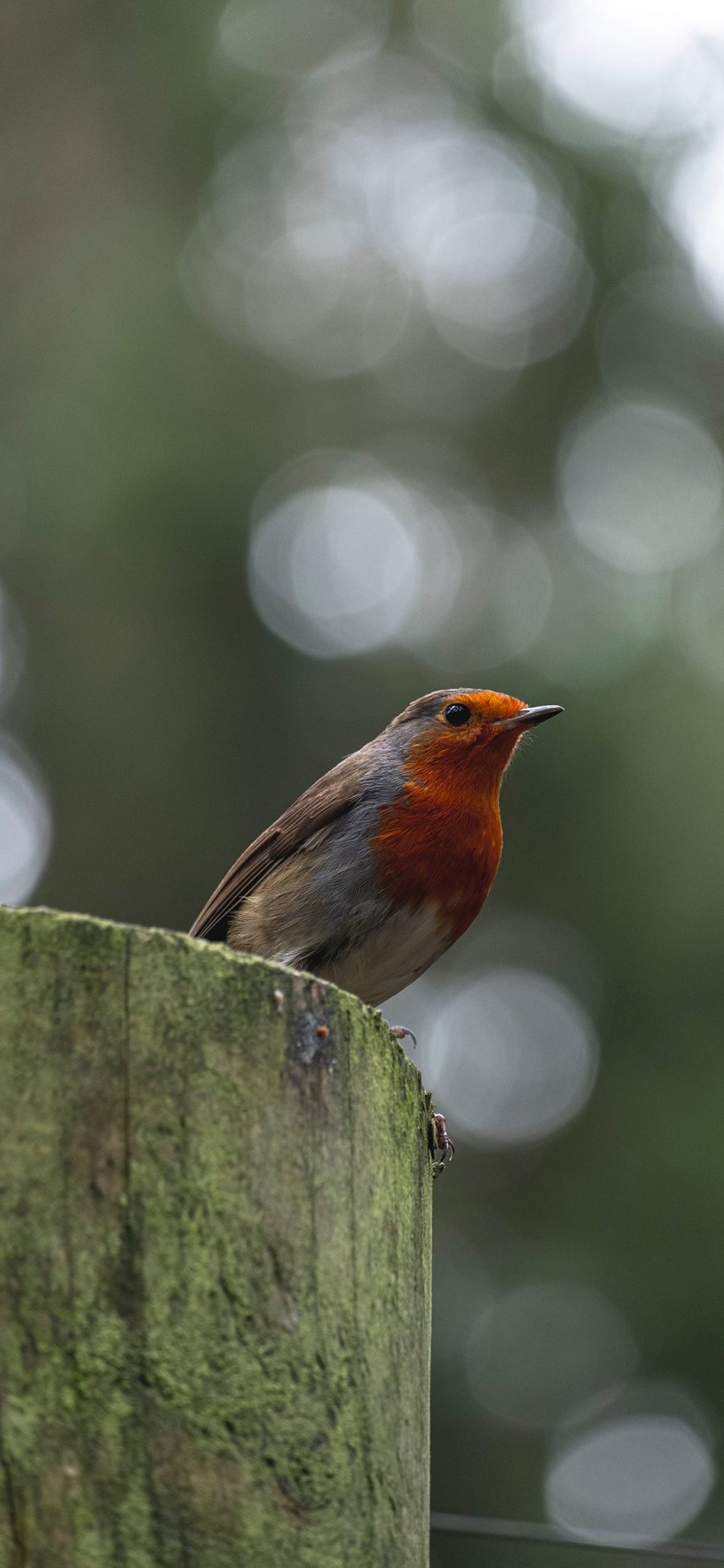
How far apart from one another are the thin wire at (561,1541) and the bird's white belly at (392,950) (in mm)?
1349

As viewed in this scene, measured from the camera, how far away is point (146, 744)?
8.93 m

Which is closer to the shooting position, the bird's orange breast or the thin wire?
the thin wire

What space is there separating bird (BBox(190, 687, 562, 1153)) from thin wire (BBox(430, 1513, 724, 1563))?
138 centimetres

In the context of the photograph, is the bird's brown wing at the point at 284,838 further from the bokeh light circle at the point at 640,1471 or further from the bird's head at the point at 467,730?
the bokeh light circle at the point at 640,1471

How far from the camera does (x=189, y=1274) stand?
137 centimetres

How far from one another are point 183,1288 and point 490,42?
1041cm

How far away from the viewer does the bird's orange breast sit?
4.00 meters

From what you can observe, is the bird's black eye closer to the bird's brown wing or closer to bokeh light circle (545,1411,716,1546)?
the bird's brown wing

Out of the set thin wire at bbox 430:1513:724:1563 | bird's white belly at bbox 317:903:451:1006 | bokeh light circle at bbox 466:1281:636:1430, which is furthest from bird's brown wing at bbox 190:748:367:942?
bokeh light circle at bbox 466:1281:636:1430

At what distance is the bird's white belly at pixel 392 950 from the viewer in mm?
3963

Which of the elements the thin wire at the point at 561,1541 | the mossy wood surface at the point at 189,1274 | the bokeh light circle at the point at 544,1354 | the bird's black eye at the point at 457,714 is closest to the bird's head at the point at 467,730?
the bird's black eye at the point at 457,714

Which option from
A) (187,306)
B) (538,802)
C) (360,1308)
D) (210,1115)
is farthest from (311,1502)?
(187,306)

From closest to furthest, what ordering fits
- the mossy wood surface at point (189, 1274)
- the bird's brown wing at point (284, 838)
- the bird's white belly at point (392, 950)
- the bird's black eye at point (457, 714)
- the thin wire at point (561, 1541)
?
Answer: the mossy wood surface at point (189, 1274) < the thin wire at point (561, 1541) < the bird's white belly at point (392, 950) < the bird's brown wing at point (284, 838) < the bird's black eye at point (457, 714)

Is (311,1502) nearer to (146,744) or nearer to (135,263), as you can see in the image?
(146,744)
